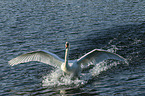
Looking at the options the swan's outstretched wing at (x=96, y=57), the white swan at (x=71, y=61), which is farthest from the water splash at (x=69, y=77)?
the white swan at (x=71, y=61)

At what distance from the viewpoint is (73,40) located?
21.5 meters

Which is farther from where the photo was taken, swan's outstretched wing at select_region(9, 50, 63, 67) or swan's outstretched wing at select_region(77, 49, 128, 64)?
swan's outstretched wing at select_region(9, 50, 63, 67)

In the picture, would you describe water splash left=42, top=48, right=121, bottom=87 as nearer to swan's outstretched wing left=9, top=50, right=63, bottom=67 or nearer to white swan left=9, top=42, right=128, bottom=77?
white swan left=9, top=42, right=128, bottom=77

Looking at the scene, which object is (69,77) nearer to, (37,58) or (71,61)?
(71,61)

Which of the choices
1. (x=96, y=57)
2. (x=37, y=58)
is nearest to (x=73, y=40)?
(x=37, y=58)

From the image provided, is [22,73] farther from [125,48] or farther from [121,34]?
[121,34]

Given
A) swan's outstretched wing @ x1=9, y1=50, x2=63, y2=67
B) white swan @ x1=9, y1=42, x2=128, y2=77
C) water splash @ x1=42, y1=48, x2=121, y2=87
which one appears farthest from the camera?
swan's outstretched wing @ x1=9, y1=50, x2=63, y2=67

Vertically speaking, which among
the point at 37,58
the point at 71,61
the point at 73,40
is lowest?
the point at 71,61

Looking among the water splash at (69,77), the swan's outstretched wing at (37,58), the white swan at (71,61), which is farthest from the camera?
the swan's outstretched wing at (37,58)

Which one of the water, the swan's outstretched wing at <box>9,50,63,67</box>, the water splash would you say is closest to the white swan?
the swan's outstretched wing at <box>9,50,63,67</box>

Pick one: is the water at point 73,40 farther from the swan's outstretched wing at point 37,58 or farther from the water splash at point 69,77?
the swan's outstretched wing at point 37,58

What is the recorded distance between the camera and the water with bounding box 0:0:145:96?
14.8 meters

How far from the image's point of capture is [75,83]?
1534cm

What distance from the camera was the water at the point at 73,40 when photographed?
48.5 feet
